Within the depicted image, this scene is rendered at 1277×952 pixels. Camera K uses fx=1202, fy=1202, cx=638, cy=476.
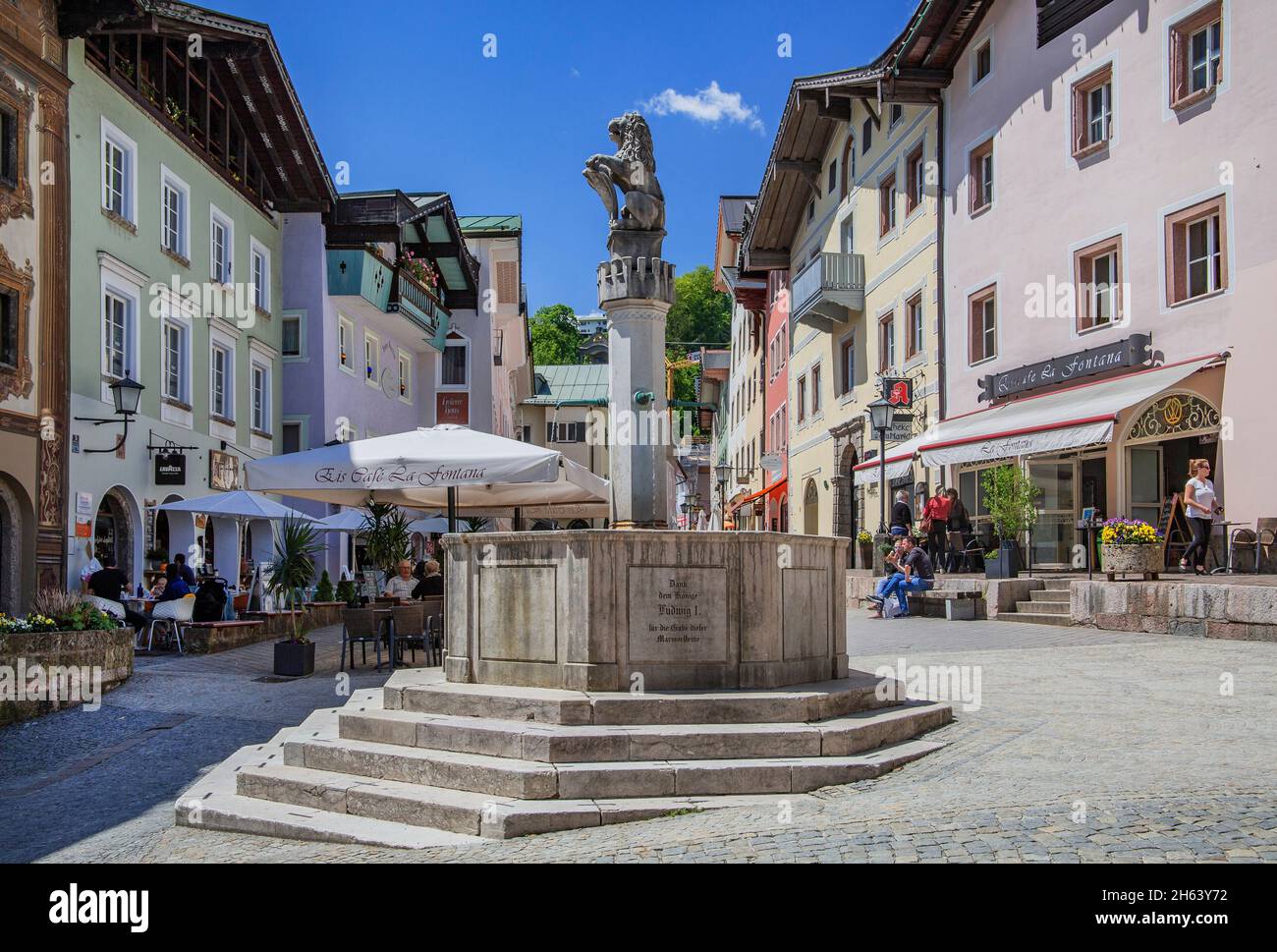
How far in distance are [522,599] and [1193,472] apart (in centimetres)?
1147

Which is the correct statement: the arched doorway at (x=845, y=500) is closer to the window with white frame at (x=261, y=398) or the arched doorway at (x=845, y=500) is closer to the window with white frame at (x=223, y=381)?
the window with white frame at (x=261, y=398)

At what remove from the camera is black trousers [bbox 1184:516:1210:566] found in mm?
16028

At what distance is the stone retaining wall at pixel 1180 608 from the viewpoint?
12930 mm

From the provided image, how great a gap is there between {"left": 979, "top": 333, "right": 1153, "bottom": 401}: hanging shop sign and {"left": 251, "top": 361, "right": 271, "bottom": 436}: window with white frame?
55.6 feet

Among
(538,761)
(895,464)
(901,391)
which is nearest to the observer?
(538,761)

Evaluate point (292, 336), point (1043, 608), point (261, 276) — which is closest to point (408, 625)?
point (1043, 608)

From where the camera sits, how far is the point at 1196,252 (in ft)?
58.8

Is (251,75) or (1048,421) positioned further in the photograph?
(251,75)

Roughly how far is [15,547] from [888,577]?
13.5m

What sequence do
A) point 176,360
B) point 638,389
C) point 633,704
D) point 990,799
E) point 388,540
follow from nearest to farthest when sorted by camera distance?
point 990,799
point 633,704
point 638,389
point 388,540
point 176,360

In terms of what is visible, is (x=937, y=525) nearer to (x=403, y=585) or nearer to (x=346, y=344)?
(x=403, y=585)
